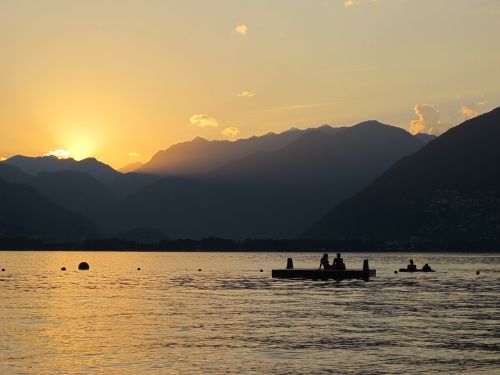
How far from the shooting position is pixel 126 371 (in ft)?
143

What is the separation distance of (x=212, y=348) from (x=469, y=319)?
86.8ft

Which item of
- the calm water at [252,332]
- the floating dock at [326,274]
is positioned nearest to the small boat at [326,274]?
the floating dock at [326,274]

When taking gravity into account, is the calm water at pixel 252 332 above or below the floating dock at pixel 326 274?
below

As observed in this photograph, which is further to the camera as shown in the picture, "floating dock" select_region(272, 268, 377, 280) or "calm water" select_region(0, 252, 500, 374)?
"floating dock" select_region(272, 268, 377, 280)

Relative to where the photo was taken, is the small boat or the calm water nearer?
the calm water

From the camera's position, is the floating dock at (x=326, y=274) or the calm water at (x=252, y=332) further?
the floating dock at (x=326, y=274)

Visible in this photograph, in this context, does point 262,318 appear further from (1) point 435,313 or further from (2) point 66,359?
(2) point 66,359

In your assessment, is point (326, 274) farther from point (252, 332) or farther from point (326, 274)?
point (252, 332)

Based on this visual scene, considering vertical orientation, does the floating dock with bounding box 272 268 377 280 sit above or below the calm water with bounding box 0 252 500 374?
above

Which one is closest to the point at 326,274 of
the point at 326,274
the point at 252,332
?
the point at 326,274

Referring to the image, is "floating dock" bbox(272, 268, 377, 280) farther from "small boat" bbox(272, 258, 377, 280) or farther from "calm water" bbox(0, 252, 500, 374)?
"calm water" bbox(0, 252, 500, 374)

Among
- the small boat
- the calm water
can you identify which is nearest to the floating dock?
the small boat

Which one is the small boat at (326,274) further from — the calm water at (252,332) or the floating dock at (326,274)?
the calm water at (252,332)

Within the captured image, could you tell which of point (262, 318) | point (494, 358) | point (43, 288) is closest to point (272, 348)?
point (494, 358)
